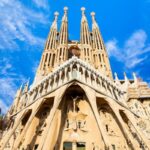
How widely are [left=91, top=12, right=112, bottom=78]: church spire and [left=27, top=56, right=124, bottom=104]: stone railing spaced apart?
5.57 meters

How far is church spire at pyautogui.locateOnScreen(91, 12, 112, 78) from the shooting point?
27197 mm

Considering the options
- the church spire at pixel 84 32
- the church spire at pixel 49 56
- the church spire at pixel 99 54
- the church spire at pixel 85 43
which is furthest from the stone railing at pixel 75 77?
the church spire at pixel 84 32

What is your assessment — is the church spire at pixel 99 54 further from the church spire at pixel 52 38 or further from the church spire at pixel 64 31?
the church spire at pixel 52 38

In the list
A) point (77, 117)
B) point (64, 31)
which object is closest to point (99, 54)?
point (64, 31)

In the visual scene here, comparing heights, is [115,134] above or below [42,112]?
below

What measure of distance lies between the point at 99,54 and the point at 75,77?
490 inches

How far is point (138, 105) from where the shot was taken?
2362cm

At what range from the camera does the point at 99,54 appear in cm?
2988

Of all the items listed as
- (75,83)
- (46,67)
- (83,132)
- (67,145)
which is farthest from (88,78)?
(46,67)

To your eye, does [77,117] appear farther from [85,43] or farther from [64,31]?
[64,31]

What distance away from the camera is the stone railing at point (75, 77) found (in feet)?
63.4

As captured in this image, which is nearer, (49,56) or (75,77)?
(75,77)

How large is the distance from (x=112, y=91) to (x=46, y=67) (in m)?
11.3

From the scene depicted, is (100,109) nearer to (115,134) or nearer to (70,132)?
(115,134)
